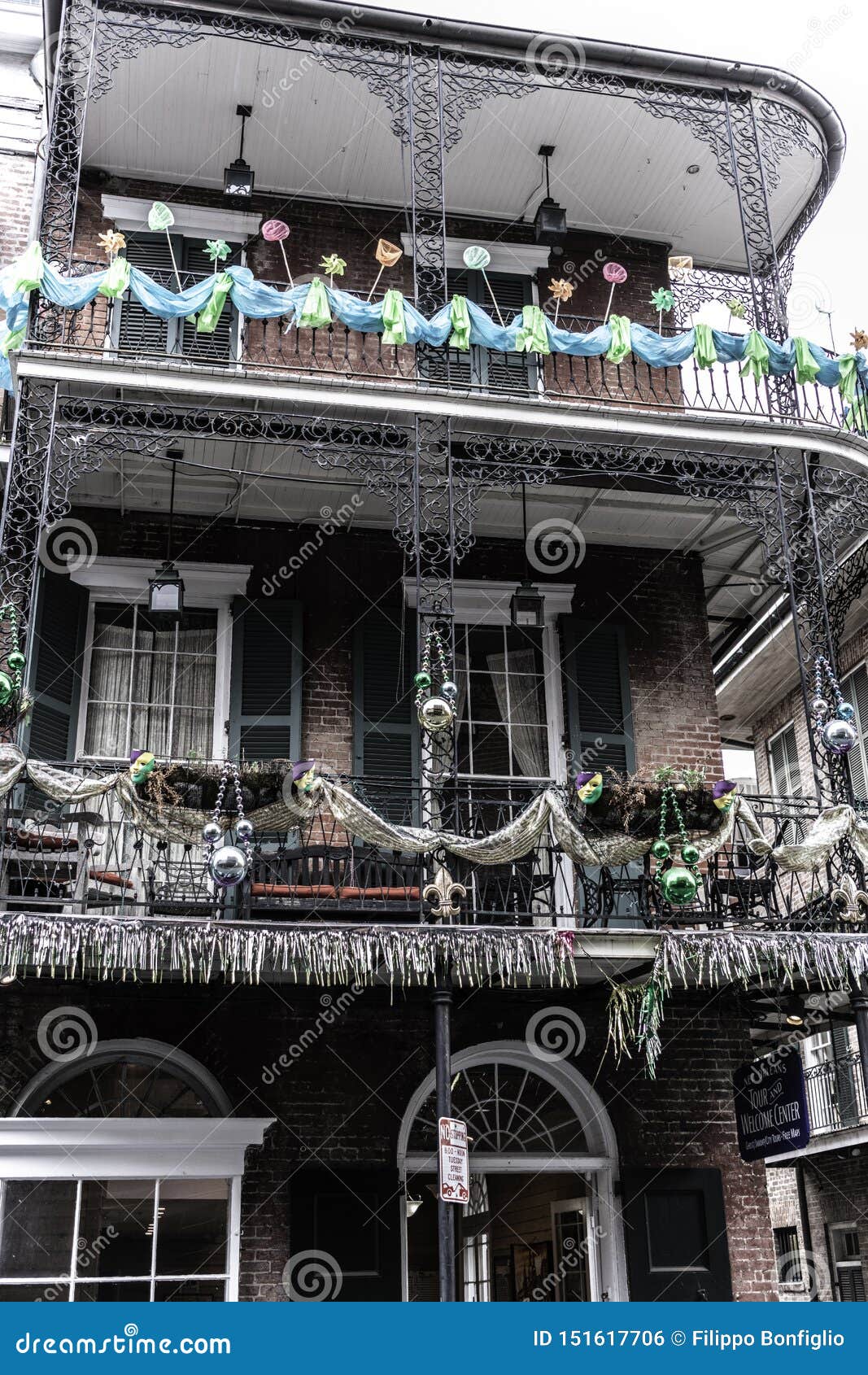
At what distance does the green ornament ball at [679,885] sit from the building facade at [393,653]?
4 cm

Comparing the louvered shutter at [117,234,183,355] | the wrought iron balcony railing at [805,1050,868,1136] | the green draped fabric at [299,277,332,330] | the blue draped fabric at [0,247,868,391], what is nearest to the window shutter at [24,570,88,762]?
the blue draped fabric at [0,247,868,391]

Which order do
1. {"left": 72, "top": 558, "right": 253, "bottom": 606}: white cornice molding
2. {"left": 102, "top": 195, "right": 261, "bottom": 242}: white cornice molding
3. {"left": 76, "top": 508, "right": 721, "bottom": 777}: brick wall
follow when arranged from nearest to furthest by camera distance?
{"left": 72, "top": 558, "right": 253, "bottom": 606}: white cornice molding < {"left": 76, "top": 508, "right": 721, "bottom": 777}: brick wall < {"left": 102, "top": 195, "right": 261, "bottom": 242}: white cornice molding

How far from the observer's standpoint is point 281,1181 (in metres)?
9.48

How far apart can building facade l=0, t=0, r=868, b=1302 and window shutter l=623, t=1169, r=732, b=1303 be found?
0.11 feet

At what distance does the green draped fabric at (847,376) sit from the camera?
416 inches

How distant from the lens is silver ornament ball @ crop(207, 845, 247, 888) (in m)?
8.31

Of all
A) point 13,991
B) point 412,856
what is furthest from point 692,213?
point 13,991

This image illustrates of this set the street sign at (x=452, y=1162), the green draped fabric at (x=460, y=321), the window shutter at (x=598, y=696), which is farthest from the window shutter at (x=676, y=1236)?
the green draped fabric at (x=460, y=321)

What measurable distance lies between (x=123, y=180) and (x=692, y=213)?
208 inches

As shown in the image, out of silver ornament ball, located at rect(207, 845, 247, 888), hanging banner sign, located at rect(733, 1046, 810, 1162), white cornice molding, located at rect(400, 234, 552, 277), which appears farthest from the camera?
white cornice molding, located at rect(400, 234, 552, 277)

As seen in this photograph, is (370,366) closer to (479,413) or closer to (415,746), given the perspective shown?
(479,413)
